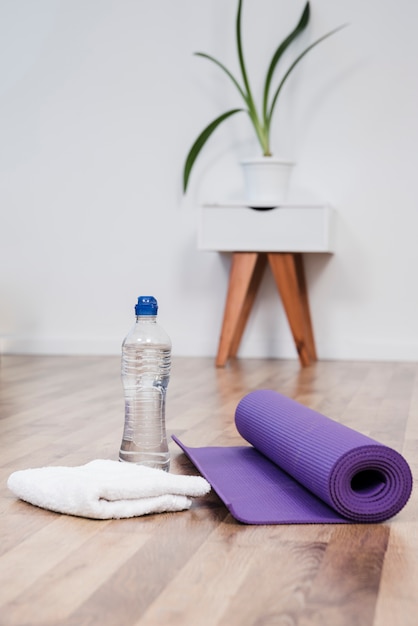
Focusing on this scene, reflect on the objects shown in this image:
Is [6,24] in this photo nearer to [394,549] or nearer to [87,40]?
[87,40]

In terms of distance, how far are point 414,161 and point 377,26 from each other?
543mm

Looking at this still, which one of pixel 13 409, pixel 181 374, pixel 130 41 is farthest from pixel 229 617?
pixel 130 41

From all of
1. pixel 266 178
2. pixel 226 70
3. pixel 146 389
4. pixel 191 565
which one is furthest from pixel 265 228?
pixel 191 565

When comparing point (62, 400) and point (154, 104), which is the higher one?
point (154, 104)

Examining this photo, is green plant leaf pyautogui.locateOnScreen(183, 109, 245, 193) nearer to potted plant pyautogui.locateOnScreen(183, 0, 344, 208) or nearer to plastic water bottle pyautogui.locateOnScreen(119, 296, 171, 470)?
potted plant pyautogui.locateOnScreen(183, 0, 344, 208)

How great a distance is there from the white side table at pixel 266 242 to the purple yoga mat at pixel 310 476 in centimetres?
187

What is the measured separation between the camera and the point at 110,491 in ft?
3.90

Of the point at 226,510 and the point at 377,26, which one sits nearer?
the point at 226,510

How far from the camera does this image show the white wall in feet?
12.0

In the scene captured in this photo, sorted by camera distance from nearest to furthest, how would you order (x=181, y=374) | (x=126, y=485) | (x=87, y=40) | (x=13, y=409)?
1. (x=126, y=485)
2. (x=13, y=409)
3. (x=181, y=374)
4. (x=87, y=40)

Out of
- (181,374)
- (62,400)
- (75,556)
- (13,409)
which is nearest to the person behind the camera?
(75,556)

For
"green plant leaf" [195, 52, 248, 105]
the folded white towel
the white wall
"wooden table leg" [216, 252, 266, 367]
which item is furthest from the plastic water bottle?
the white wall

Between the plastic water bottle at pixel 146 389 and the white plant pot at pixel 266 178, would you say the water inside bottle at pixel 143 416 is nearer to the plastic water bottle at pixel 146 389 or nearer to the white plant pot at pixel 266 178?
the plastic water bottle at pixel 146 389

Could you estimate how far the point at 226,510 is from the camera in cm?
123
